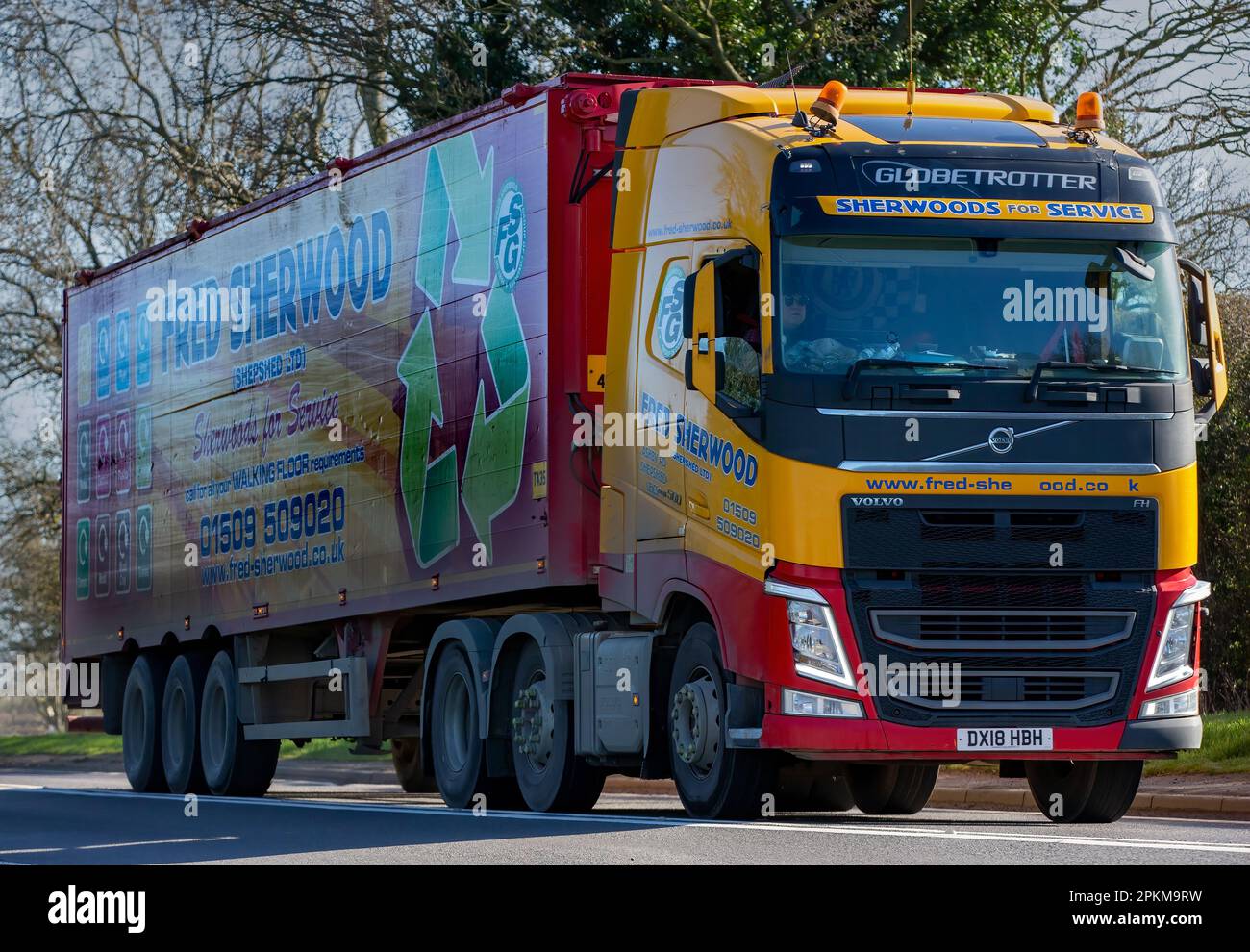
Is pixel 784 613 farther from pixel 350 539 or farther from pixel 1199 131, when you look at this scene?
pixel 1199 131

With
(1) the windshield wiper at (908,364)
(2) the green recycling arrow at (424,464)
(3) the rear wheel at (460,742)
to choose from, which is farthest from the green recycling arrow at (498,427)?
(1) the windshield wiper at (908,364)

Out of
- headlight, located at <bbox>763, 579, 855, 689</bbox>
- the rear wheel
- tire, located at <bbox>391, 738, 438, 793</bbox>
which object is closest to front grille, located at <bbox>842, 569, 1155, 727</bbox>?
headlight, located at <bbox>763, 579, 855, 689</bbox>

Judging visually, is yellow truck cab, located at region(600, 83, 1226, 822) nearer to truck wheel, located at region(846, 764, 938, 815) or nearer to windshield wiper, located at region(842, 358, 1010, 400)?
windshield wiper, located at region(842, 358, 1010, 400)

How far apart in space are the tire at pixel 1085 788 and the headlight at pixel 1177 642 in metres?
0.85

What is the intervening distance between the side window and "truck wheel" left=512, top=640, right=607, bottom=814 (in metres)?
2.94

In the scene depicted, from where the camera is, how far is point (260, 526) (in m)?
20.0

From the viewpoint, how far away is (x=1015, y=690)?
12906 mm

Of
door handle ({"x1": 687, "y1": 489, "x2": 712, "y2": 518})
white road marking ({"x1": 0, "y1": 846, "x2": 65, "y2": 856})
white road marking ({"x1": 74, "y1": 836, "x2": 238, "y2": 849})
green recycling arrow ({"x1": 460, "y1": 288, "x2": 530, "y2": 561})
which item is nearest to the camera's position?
white road marking ({"x1": 0, "y1": 846, "x2": 65, "y2": 856})

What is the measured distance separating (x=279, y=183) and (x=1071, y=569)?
22917 millimetres

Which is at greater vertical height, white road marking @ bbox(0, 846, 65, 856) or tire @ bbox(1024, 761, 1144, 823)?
tire @ bbox(1024, 761, 1144, 823)

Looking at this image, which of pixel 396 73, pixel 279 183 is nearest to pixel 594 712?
pixel 396 73

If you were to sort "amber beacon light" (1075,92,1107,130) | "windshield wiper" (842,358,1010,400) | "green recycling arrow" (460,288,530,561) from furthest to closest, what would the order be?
"green recycling arrow" (460,288,530,561) < "amber beacon light" (1075,92,1107,130) < "windshield wiper" (842,358,1010,400)

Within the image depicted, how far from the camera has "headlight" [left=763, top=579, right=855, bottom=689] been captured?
12.8 metres
